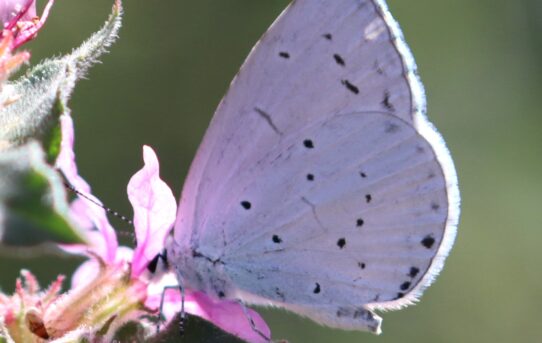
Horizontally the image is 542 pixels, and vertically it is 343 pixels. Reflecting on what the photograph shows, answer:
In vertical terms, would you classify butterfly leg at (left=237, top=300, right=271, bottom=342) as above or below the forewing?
below

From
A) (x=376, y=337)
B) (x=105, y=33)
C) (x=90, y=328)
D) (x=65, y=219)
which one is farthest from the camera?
(x=376, y=337)

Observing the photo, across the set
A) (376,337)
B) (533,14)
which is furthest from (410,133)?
(533,14)

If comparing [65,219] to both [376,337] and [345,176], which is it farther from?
[376,337]

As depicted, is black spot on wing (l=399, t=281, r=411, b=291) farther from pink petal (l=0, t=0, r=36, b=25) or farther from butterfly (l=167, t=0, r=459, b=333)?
pink petal (l=0, t=0, r=36, b=25)

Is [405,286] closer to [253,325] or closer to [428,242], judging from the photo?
[428,242]

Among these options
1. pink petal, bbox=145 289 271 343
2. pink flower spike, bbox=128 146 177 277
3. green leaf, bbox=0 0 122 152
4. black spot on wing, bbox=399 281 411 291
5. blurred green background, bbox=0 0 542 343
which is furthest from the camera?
blurred green background, bbox=0 0 542 343

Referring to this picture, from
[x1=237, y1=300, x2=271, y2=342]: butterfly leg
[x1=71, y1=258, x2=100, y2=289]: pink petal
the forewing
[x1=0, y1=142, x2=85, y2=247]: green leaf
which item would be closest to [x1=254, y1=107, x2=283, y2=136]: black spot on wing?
the forewing

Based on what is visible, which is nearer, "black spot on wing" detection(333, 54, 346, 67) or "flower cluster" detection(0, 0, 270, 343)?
"flower cluster" detection(0, 0, 270, 343)
